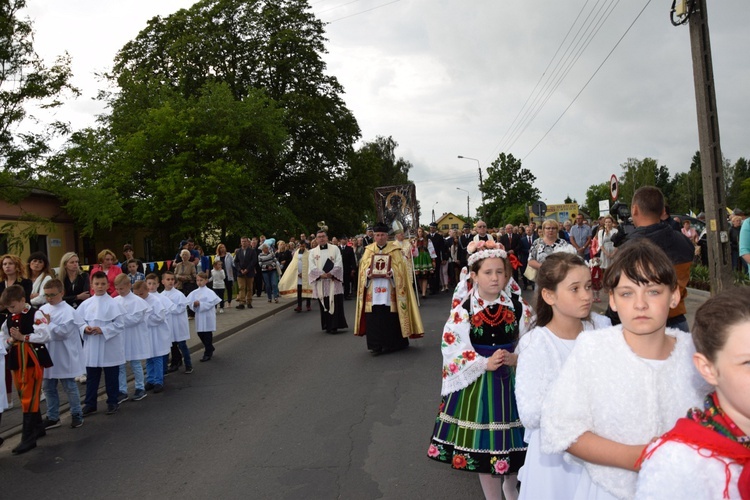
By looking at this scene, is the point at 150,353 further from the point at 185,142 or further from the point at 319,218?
the point at 319,218

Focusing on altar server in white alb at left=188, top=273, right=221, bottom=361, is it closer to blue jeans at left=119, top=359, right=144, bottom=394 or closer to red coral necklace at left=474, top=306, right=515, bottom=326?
blue jeans at left=119, top=359, right=144, bottom=394

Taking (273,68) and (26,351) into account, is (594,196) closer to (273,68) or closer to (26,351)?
(273,68)

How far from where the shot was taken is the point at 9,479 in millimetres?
5297

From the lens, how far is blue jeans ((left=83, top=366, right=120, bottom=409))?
24.0 feet

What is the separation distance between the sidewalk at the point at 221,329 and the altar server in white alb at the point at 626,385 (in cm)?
635

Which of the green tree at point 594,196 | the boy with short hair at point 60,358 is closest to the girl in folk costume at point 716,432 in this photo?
the boy with short hair at point 60,358

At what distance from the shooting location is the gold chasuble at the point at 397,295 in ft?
33.7

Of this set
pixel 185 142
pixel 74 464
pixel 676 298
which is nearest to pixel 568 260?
pixel 676 298

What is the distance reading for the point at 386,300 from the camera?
33.7 ft

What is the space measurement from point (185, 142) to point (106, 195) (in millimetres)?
5878

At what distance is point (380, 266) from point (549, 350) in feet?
25.3

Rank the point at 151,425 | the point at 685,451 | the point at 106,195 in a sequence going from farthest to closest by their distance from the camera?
the point at 106,195 < the point at 151,425 < the point at 685,451

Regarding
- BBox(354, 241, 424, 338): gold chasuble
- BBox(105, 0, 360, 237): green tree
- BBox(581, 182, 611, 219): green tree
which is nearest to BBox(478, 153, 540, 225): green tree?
BBox(581, 182, 611, 219): green tree

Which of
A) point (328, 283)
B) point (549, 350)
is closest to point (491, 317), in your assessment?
point (549, 350)
